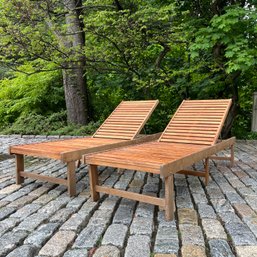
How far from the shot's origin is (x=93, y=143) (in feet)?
13.5

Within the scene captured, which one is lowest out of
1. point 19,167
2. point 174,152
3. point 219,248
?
point 219,248

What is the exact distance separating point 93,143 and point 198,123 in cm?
156

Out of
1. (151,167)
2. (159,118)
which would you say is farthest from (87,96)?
(151,167)

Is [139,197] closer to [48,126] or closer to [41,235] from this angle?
[41,235]

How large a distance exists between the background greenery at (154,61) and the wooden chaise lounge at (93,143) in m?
1.55

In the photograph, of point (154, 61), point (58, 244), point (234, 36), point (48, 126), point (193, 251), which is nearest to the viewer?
point (193, 251)

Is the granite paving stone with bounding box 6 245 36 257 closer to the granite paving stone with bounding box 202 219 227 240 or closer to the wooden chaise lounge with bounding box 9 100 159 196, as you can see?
the wooden chaise lounge with bounding box 9 100 159 196

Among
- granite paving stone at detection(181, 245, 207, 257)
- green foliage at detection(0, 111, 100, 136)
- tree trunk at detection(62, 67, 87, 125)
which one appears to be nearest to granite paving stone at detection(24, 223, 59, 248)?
granite paving stone at detection(181, 245, 207, 257)

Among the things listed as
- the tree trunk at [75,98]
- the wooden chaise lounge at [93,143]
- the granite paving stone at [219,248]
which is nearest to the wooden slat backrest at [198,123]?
the wooden chaise lounge at [93,143]

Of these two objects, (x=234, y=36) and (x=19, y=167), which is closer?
(x=19, y=167)

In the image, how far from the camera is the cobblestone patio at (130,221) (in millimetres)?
2117

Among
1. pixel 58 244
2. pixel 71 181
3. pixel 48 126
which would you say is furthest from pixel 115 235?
pixel 48 126

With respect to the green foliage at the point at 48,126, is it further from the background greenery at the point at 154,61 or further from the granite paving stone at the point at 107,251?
the granite paving stone at the point at 107,251

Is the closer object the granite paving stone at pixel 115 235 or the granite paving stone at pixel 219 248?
the granite paving stone at pixel 219 248
